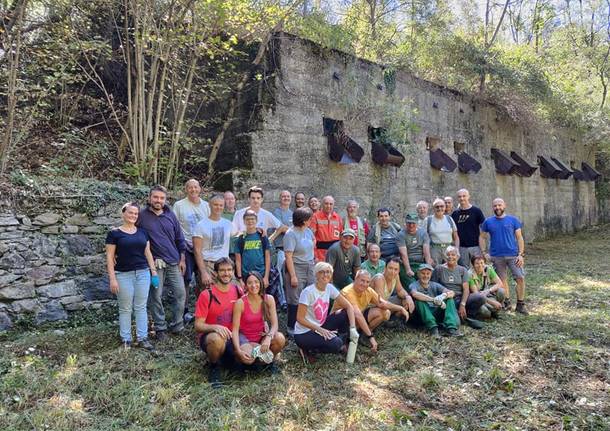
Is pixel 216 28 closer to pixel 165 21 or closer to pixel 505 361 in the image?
pixel 165 21

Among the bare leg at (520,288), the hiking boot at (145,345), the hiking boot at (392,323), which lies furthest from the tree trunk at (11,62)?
the bare leg at (520,288)

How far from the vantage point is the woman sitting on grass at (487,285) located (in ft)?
18.2

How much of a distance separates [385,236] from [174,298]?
2.77 meters

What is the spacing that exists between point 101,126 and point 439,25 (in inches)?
324

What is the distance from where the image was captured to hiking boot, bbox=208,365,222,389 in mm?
3636

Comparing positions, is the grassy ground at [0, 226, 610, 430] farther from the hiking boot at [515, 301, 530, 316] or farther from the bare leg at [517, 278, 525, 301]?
the bare leg at [517, 278, 525, 301]

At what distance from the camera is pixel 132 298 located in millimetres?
4418

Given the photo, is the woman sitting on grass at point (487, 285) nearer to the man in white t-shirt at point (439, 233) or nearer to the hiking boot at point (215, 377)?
the man in white t-shirt at point (439, 233)

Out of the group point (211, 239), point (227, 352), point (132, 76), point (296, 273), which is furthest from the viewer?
point (132, 76)

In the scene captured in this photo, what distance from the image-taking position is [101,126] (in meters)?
Result: 7.29

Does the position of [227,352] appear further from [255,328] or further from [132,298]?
[132,298]

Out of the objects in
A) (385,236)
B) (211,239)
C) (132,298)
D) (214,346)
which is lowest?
(214,346)

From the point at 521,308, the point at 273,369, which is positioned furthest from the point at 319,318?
the point at 521,308

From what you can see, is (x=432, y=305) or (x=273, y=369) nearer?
(x=273, y=369)
